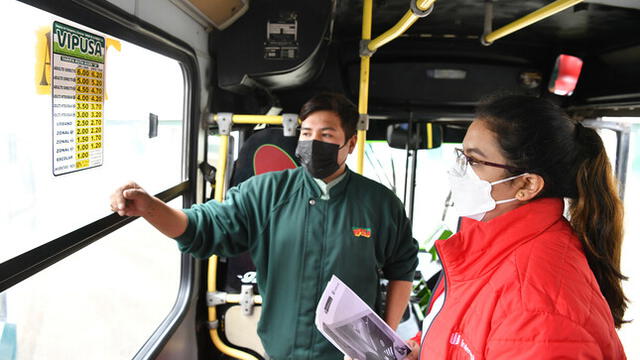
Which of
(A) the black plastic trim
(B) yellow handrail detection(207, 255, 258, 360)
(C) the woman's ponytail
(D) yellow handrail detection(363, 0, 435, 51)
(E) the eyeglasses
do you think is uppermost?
(D) yellow handrail detection(363, 0, 435, 51)

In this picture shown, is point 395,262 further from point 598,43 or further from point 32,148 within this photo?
point 598,43

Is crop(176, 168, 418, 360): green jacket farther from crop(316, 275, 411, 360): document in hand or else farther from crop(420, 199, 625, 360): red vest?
crop(420, 199, 625, 360): red vest

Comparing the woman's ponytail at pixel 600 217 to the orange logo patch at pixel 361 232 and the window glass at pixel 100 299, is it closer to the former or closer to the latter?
the orange logo patch at pixel 361 232

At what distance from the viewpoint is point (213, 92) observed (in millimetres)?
2482

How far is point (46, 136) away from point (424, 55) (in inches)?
111

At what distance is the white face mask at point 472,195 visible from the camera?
116 cm

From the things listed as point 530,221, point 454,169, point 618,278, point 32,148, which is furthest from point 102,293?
point 618,278

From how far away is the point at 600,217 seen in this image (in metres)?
1.03

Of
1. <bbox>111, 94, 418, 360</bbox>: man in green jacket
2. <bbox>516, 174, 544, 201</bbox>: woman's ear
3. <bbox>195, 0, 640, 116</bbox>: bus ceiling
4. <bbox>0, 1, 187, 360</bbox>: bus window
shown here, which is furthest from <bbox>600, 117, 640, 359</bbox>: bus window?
<bbox>0, 1, 187, 360</bbox>: bus window

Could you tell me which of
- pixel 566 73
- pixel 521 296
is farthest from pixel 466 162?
pixel 566 73

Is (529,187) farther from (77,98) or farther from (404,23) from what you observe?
(77,98)

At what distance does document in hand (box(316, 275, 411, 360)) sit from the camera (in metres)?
1.35

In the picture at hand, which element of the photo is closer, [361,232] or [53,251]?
[53,251]

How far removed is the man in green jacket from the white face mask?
0.49 metres
